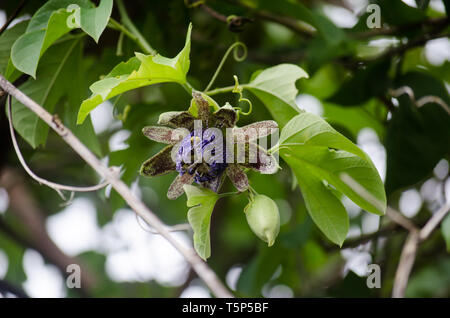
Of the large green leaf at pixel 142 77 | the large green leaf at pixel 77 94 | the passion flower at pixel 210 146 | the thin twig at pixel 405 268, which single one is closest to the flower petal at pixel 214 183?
the passion flower at pixel 210 146

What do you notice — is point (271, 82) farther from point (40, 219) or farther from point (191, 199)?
point (40, 219)

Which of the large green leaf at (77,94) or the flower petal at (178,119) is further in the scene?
the large green leaf at (77,94)

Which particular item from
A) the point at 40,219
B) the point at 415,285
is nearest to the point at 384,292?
the point at 415,285

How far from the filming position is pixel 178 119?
59 cm

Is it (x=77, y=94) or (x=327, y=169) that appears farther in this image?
(x=77, y=94)

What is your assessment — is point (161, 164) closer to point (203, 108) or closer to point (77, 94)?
point (203, 108)

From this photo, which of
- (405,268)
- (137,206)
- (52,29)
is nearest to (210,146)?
(137,206)

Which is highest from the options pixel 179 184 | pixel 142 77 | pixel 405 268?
pixel 142 77

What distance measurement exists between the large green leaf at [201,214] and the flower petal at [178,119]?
2.9 inches

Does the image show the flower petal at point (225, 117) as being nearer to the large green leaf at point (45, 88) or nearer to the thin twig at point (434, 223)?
the large green leaf at point (45, 88)

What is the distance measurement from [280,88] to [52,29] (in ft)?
1.04

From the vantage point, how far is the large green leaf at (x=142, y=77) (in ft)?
1.84

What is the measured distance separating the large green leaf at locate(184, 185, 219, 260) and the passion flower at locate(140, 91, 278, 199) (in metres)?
0.01

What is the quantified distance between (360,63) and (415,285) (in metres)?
0.83
